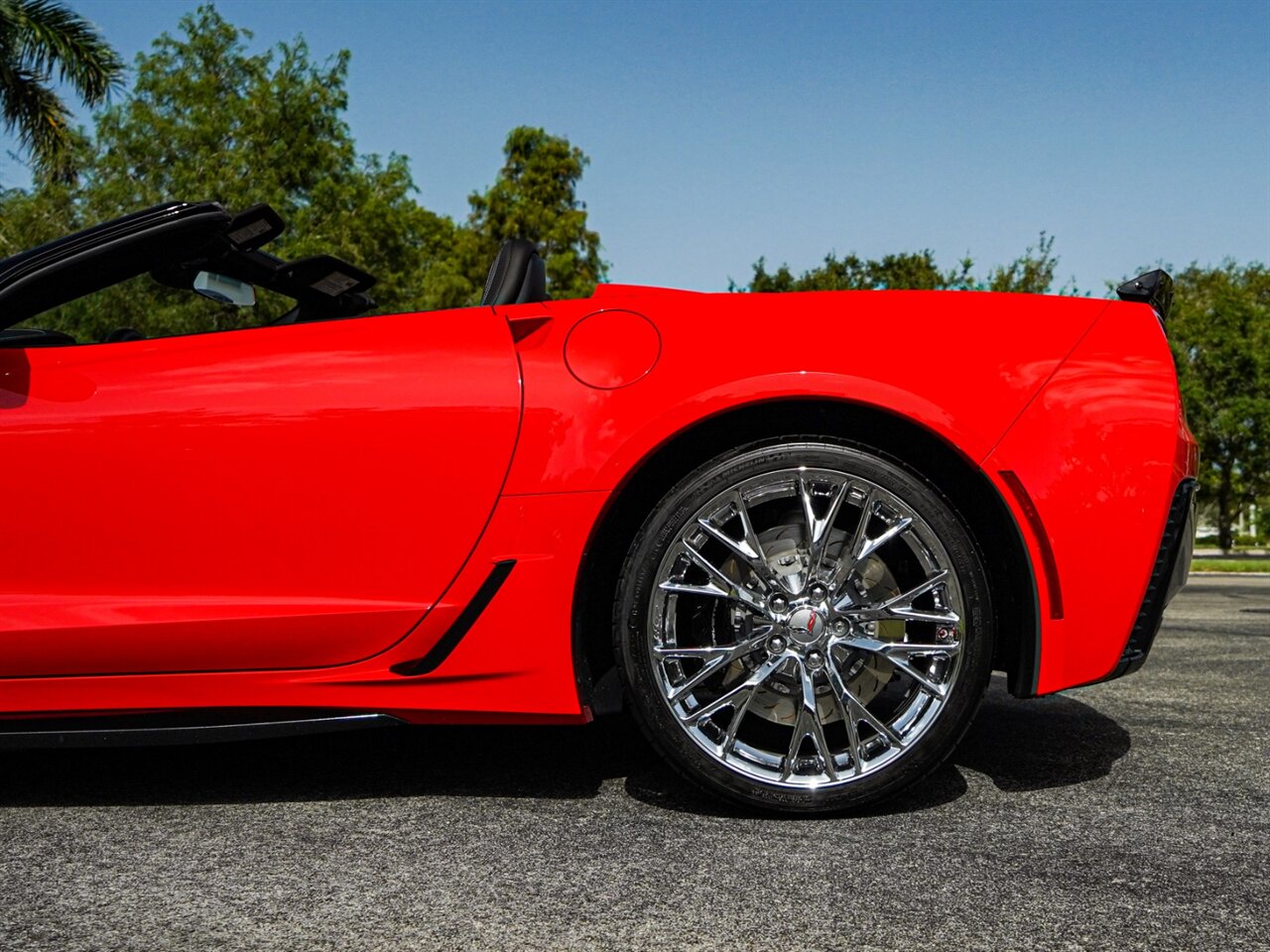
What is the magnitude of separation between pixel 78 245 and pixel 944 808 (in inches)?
93.5

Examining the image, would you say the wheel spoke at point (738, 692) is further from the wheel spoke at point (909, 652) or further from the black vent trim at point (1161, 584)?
the black vent trim at point (1161, 584)

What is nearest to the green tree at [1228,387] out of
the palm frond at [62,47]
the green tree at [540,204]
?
the green tree at [540,204]

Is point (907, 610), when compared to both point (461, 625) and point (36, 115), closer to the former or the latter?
point (461, 625)

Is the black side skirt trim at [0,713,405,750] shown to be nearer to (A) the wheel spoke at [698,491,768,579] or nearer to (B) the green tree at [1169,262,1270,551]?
(A) the wheel spoke at [698,491,768,579]

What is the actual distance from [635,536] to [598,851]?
2.28 feet

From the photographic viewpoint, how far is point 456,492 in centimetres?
265

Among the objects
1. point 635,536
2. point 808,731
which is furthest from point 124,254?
point 808,731

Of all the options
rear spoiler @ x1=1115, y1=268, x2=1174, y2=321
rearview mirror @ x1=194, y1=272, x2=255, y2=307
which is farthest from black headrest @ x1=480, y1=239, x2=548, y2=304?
rear spoiler @ x1=1115, y1=268, x2=1174, y2=321

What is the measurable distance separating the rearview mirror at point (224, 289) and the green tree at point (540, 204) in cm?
2754

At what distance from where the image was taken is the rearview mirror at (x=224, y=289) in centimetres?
311

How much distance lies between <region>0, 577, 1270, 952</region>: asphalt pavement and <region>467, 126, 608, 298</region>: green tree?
28000mm

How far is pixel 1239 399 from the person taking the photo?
1329 inches

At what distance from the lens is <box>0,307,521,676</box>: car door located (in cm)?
265

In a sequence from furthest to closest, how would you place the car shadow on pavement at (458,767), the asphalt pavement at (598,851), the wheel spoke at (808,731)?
the car shadow on pavement at (458,767) < the wheel spoke at (808,731) < the asphalt pavement at (598,851)
